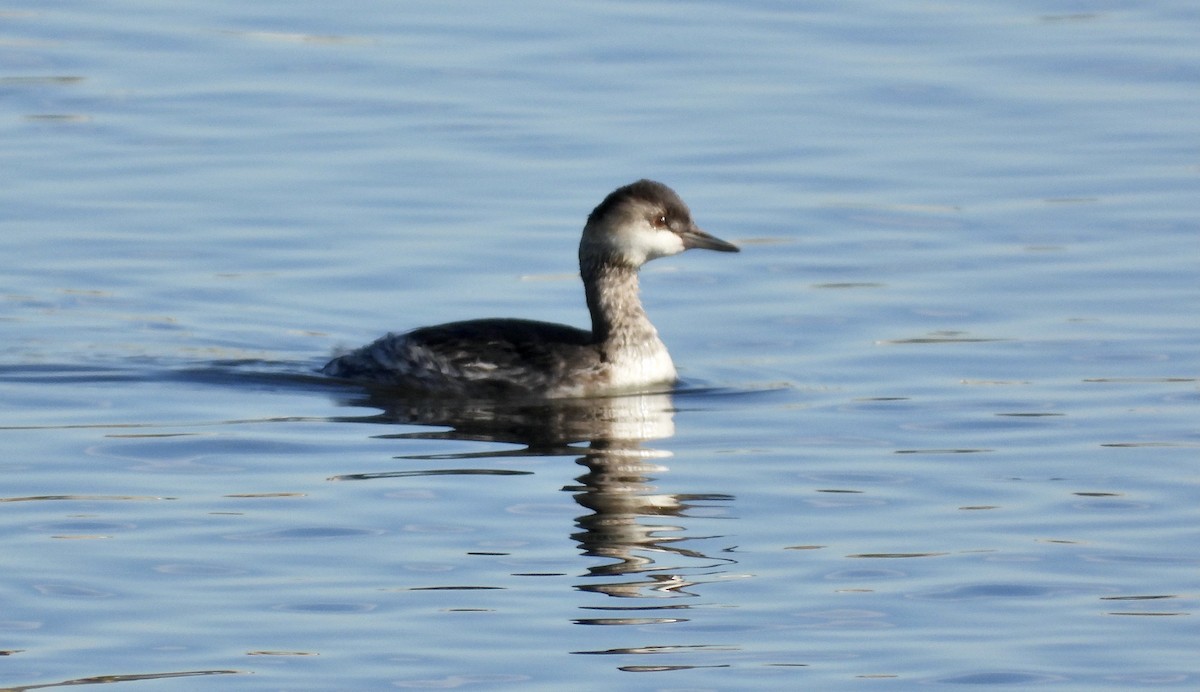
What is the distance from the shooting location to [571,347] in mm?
13617

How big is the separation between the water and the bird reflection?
0.12ft

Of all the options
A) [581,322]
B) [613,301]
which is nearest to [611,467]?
[613,301]

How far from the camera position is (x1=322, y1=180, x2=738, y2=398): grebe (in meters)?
13.5

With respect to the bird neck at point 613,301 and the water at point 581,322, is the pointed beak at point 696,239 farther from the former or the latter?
the water at point 581,322

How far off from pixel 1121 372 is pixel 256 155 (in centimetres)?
714

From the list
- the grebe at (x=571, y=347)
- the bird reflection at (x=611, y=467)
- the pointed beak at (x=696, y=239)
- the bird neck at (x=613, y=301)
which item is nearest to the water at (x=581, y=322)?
the bird reflection at (x=611, y=467)

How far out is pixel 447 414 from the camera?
13.1 m

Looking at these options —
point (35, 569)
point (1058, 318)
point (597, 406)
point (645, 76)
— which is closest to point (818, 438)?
point (597, 406)

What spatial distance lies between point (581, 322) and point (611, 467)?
12.1ft

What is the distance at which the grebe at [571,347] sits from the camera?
44.4 feet

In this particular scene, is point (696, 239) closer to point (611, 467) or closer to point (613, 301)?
point (613, 301)

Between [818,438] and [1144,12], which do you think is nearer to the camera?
[818,438]

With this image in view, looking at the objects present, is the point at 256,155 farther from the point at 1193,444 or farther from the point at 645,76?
the point at 1193,444

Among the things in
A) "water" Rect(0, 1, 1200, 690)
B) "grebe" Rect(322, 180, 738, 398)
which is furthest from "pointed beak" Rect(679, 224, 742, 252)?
"water" Rect(0, 1, 1200, 690)
